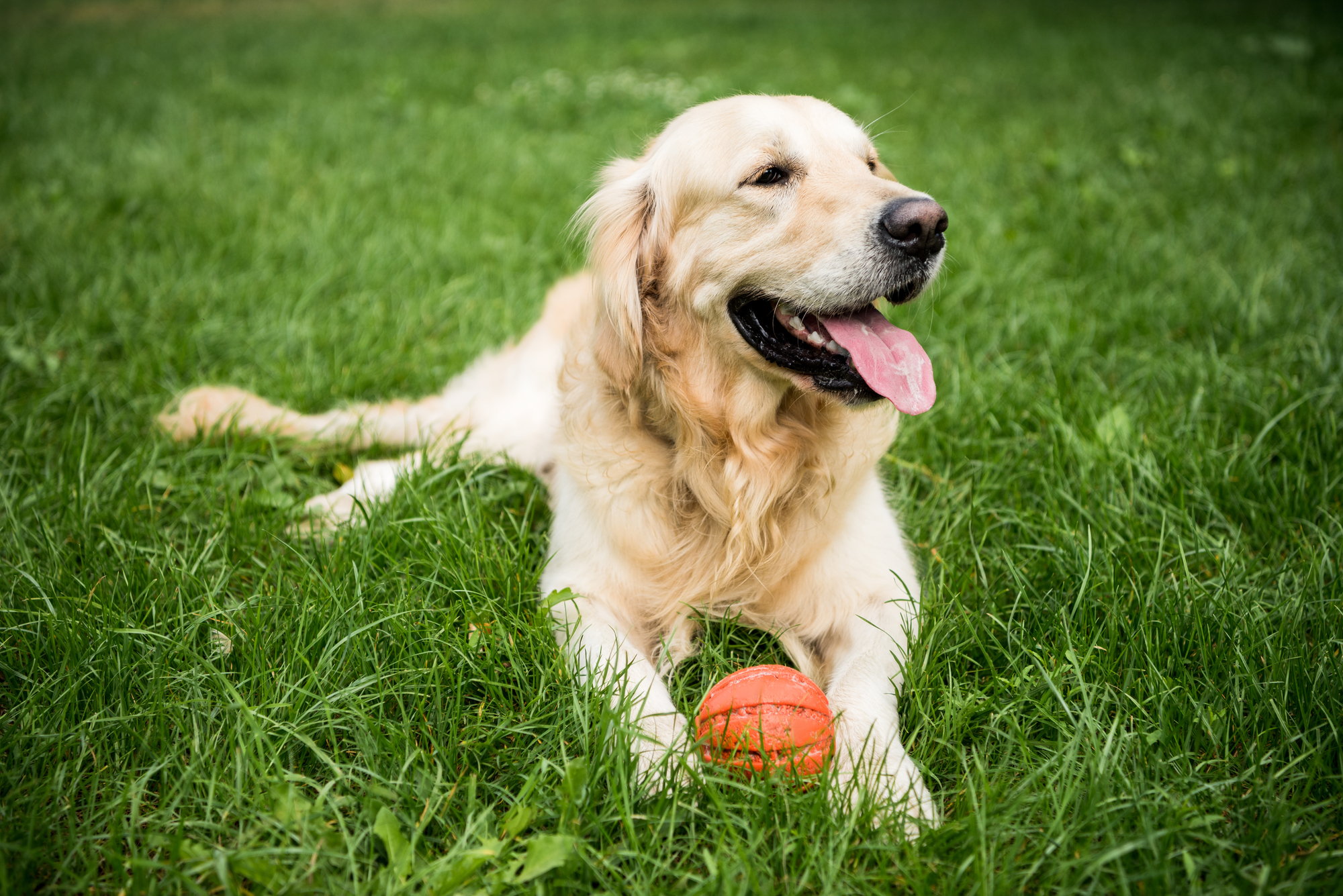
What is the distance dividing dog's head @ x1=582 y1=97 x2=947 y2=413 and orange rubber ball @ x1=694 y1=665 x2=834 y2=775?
0.70 meters

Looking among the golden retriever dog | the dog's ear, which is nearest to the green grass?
the golden retriever dog

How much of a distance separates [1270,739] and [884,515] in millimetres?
929

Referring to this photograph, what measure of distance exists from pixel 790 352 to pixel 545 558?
2.84 feet

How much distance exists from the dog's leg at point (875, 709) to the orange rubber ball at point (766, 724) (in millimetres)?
52

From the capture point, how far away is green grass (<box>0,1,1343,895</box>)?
1438 millimetres

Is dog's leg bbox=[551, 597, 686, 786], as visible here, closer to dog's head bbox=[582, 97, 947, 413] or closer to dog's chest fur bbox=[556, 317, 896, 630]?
dog's chest fur bbox=[556, 317, 896, 630]

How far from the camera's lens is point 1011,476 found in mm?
2531

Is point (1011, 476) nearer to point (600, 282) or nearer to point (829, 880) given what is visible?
point (600, 282)

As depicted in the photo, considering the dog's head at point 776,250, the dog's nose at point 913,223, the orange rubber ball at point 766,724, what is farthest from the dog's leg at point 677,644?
the dog's nose at point 913,223

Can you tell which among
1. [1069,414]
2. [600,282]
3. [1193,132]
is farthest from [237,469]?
[1193,132]

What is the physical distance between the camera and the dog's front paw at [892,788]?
1.47m

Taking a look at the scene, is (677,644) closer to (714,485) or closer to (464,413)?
(714,485)

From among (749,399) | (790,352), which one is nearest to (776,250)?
(790,352)

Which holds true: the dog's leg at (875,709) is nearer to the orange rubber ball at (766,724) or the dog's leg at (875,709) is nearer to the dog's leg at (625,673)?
the orange rubber ball at (766,724)
